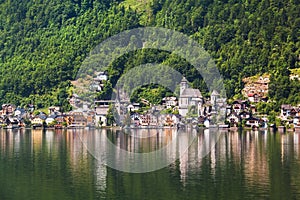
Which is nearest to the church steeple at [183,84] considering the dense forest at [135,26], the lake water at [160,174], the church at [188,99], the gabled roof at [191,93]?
the church at [188,99]

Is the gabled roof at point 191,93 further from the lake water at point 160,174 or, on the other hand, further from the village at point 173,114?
the lake water at point 160,174

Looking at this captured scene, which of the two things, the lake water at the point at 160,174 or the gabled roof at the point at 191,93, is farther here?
the gabled roof at the point at 191,93

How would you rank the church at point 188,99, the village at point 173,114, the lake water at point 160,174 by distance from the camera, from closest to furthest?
the lake water at point 160,174, the village at point 173,114, the church at point 188,99

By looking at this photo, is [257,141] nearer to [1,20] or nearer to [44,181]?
[44,181]

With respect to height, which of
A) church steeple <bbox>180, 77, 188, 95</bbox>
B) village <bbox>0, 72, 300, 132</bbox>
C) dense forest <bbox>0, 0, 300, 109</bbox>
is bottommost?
village <bbox>0, 72, 300, 132</bbox>

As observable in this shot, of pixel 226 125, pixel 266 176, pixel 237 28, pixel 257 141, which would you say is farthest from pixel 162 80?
pixel 266 176

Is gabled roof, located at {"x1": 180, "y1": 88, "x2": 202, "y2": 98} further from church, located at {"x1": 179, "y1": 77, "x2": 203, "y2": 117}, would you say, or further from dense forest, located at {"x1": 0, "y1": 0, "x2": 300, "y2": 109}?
dense forest, located at {"x1": 0, "y1": 0, "x2": 300, "y2": 109}

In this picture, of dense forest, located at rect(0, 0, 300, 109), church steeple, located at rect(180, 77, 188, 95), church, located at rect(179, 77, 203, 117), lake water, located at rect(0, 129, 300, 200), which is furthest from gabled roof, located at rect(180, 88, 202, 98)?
lake water, located at rect(0, 129, 300, 200)
